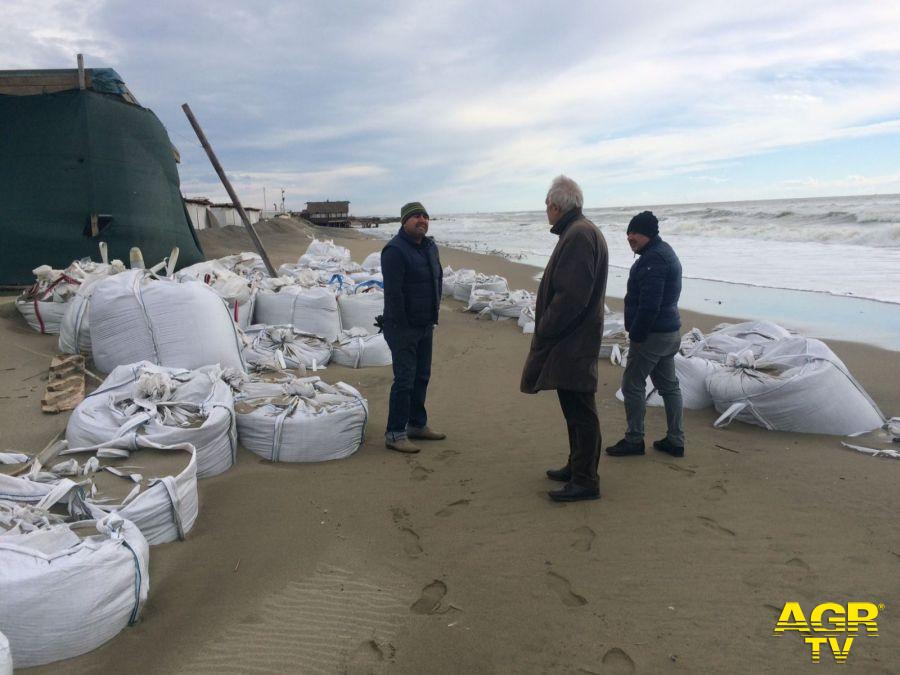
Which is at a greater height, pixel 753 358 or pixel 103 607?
pixel 753 358

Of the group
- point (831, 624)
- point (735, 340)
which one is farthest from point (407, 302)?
point (735, 340)

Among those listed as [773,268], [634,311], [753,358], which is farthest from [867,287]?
[634,311]

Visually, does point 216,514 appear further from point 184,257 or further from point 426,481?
point 184,257

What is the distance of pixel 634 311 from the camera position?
3461 mm

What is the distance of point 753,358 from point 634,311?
57.3 inches

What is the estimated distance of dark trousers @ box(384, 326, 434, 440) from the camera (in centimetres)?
363

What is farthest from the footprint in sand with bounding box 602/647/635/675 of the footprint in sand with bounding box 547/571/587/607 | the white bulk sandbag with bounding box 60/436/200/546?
the white bulk sandbag with bounding box 60/436/200/546

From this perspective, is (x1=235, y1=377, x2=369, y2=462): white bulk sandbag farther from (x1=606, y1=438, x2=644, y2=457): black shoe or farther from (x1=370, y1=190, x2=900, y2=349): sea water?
(x1=370, y1=190, x2=900, y2=349): sea water

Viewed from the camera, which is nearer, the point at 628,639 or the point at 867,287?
the point at 628,639

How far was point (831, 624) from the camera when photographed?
2.07m

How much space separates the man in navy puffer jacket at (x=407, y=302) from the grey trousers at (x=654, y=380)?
128 centimetres

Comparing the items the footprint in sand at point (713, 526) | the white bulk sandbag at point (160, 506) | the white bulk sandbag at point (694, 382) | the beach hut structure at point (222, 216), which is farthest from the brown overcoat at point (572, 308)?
the beach hut structure at point (222, 216)

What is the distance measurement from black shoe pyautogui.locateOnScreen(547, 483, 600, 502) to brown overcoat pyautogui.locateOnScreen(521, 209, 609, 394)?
0.54m

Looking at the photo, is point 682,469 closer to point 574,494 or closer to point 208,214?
point 574,494
